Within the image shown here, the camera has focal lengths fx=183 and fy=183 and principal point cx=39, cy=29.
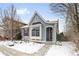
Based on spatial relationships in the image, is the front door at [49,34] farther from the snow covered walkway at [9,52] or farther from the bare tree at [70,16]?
the snow covered walkway at [9,52]

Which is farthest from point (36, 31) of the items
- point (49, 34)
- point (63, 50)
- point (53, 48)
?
point (63, 50)

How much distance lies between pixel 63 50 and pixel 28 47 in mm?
427

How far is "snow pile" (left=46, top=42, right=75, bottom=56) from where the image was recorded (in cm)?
219

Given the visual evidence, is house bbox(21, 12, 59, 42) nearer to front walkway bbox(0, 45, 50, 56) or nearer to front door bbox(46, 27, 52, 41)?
front door bbox(46, 27, 52, 41)

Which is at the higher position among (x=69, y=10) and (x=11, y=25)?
(x=69, y=10)

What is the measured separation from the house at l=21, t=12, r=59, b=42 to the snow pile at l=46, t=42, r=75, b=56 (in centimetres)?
12

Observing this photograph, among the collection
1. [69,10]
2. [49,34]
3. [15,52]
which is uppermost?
[69,10]

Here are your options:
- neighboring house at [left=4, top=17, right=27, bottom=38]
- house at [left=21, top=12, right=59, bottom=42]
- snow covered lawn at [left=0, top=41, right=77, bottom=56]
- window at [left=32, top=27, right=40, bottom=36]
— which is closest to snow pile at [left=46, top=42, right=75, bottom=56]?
snow covered lawn at [left=0, top=41, right=77, bottom=56]

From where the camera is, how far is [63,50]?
2.21 meters

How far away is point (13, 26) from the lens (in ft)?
7.41

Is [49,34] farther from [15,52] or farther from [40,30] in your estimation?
[15,52]

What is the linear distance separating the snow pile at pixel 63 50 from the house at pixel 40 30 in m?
0.12

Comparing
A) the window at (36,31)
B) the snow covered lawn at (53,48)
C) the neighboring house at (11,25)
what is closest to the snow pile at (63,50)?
the snow covered lawn at (53,48)

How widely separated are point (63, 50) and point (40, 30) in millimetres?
369
